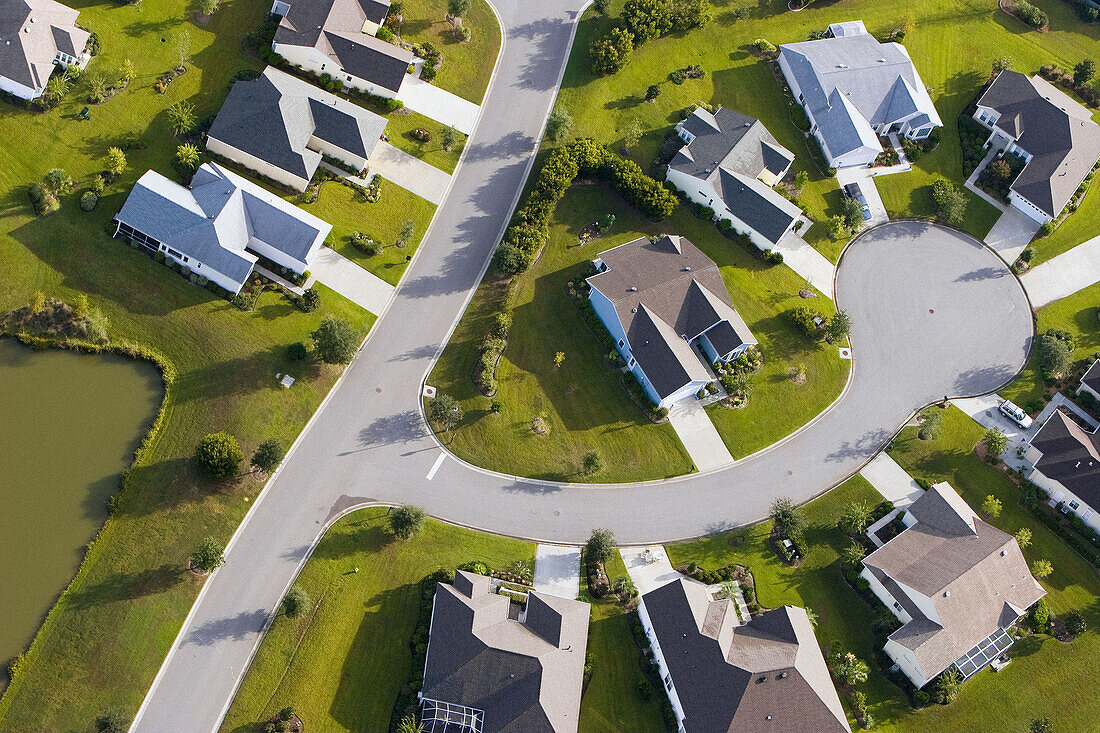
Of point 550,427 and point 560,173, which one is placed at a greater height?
point 560,173

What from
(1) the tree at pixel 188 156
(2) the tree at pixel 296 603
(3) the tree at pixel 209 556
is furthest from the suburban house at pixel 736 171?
(3) the tree at pixel 209 556

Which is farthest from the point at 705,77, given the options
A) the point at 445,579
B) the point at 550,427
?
the point at 445,579

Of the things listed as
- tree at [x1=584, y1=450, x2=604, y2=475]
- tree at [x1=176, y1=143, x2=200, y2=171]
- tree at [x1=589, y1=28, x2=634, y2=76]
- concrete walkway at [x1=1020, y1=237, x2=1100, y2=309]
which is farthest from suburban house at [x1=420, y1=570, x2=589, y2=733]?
concrete walkway at [x1=1020, y1=237, x2=1100, y2=309]

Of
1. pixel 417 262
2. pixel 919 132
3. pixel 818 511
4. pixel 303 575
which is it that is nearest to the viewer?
pixel 303 575

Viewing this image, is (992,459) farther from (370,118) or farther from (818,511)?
(370,118)

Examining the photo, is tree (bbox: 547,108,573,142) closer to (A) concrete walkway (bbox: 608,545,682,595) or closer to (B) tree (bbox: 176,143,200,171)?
(B) tree (bbox: 176,143,200,171)

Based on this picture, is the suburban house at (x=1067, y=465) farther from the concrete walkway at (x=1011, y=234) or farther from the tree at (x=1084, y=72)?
the tree at (x=1084, y=72)
